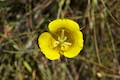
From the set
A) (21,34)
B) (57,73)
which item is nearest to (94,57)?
(57,73)

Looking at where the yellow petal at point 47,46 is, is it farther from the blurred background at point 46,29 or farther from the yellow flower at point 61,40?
the blurred background at point 46,29

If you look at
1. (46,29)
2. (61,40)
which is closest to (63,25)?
(61,40)

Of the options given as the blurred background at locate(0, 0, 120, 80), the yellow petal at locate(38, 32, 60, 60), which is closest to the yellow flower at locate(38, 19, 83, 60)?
the yellow petal at locate(38, 32, 60, 60)

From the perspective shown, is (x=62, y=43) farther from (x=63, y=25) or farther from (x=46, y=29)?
(x=46, y=29)

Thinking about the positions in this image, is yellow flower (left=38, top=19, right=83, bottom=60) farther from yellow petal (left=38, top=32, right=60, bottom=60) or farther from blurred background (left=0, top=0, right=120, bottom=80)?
blurred background (left=0, top=0, right=120, bottom=80)

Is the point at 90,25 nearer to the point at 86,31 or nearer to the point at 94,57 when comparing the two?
the point at 86,31

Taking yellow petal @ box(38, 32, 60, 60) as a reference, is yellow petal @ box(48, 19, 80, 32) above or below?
above
